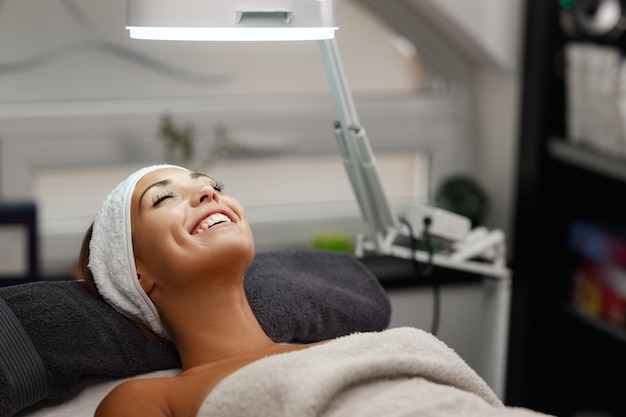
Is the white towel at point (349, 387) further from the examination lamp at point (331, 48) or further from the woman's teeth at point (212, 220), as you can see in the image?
the examination lamp at point (331, 48)

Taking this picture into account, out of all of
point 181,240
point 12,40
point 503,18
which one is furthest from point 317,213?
point 181,240

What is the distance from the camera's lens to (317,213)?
8.89ft

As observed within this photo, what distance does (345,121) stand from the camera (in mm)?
1483

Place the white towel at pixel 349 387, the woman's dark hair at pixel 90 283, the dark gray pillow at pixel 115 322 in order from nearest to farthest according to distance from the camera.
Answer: the white towel at pixel 349 387 → the dark gray pillow at pixel 115 322 → the woman's dark hair at pixel 90 283

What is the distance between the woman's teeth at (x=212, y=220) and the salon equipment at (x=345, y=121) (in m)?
0.25

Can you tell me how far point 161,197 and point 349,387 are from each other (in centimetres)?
39

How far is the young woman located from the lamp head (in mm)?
241

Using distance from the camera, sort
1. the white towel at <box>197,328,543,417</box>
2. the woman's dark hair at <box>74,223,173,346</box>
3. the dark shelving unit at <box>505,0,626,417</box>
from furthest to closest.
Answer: the dark shelving unit at <box>505,0,626,417</box>
the woman's dark hair at <box>74,223,173,346</box>
the white towel at <box>197,328,543,417</box>

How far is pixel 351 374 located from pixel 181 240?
1.03 feet

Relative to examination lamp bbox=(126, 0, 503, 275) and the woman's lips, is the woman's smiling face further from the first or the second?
examination lamp bbox=(126, 0, 503, 275)

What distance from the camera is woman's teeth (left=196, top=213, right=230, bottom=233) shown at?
128 centimetres

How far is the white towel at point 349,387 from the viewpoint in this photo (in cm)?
109

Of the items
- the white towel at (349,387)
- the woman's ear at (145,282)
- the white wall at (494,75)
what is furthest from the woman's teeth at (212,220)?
the white wall at (494,75)

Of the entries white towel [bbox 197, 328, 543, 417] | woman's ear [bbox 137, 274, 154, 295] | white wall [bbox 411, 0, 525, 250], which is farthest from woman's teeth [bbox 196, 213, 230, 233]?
white wall [bbox 411, 0, 525, 250]
